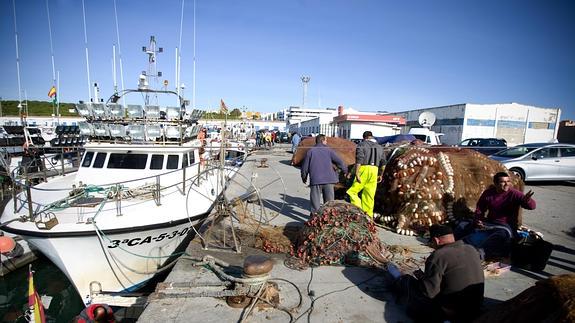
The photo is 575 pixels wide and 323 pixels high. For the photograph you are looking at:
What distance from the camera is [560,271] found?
4.09 m

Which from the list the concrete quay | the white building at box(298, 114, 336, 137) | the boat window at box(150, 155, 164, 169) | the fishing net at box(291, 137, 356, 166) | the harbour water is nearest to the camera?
the concrete quay

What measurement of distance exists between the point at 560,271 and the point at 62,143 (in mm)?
19289

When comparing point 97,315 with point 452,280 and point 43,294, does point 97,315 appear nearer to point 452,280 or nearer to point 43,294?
point 43,294

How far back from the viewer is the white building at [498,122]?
1261 inches

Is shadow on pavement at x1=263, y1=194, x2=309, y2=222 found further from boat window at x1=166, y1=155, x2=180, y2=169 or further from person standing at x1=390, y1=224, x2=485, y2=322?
person standing at x1=390, y1=224, x2=485, y2=322

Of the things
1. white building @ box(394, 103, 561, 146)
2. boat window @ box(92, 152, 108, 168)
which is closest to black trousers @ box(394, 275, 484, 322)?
boat window @ box(92, 152, 108, 168)

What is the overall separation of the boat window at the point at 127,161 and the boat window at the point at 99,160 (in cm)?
20

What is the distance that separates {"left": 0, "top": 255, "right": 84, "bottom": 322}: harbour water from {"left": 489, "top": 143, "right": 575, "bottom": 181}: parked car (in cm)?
1403

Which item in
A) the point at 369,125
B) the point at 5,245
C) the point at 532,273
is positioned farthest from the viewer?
the point at 369,125

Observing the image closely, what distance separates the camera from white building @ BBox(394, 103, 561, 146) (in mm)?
32022

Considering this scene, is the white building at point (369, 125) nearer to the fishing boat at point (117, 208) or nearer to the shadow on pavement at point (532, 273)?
the fishing boat at point (117, 208)

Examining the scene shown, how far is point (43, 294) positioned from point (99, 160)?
3.46 meters

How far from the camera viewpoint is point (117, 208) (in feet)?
17.3

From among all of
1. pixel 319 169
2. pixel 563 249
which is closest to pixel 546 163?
pixel 563 249
